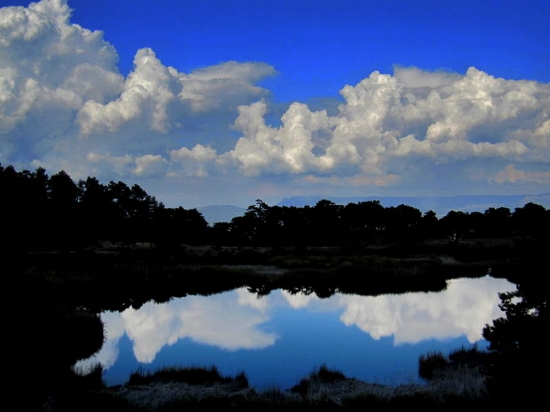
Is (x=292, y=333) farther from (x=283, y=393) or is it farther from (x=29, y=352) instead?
(x=29, y=352)

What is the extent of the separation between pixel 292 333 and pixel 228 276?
29.5 metres

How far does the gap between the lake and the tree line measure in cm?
994

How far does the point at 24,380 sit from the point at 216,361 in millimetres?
16038

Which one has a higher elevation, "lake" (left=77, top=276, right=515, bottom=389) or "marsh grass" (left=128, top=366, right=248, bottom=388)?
"marsh grass" (left=128, top=366, right=248, bottom=388)

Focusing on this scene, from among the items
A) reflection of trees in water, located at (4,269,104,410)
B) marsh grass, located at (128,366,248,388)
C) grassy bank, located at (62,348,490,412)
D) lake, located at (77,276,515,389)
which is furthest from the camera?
lake, located at (77,276,515,389)

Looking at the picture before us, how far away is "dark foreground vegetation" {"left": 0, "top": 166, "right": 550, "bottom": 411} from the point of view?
50.4ft

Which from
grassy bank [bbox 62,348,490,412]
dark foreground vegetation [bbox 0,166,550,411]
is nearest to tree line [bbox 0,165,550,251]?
dark foreground vegetation [bbox 0,166,550,411]

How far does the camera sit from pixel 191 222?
4729 inches

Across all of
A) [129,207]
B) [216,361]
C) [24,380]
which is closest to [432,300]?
[216,361]

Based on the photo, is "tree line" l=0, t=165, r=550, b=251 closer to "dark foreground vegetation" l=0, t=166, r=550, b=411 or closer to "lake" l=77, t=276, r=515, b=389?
"dark foreground vegetation" l=0, t=166, r=550, b=411

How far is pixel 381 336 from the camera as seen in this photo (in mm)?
35312

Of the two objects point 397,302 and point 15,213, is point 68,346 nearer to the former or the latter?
point 15,213

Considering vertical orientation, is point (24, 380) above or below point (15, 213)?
below

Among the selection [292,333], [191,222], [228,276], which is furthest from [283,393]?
[191,222]
